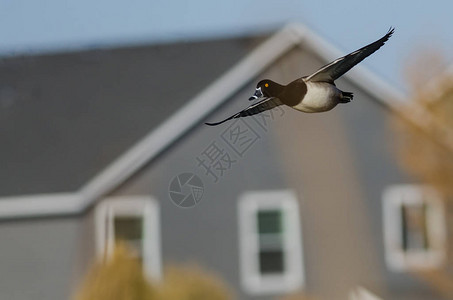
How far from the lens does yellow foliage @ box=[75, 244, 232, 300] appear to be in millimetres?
1405

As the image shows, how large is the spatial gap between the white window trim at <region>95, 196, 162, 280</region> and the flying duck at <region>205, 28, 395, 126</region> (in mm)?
1129

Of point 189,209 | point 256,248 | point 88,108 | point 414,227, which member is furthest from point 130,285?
point 414,227

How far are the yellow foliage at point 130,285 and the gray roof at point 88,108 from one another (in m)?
0.22

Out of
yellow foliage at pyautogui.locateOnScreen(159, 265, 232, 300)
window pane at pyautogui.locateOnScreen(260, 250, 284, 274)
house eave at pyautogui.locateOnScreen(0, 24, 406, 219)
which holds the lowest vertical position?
yellow foliage at pyautogui.locateOnScreen(159, 265, 232, 300)

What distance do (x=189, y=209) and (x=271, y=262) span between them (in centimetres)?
93

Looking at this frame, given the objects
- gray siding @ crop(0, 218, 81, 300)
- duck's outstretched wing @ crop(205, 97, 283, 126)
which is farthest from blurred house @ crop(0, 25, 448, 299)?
duck's outstretched wing @ crop(205, 97, 283, 126)

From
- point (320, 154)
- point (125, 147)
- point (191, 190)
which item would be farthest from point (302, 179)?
point (191, 190)

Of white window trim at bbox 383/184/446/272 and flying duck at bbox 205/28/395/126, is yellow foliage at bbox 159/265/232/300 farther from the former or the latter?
flying duck at bbox 205/28/395/126

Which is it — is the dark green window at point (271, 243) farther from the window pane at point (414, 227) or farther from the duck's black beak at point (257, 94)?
the duck's black beak at point (257, 94)

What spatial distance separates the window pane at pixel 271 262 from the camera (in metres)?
2.24

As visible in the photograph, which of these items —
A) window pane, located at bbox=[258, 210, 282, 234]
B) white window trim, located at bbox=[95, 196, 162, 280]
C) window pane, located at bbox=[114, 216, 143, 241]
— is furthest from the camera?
window pane, located at bbox=[258, 210, 282, 234]

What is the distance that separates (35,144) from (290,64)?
1.26 metres

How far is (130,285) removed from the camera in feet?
4.75

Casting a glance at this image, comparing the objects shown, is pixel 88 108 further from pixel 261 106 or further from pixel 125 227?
pixel 261 106
